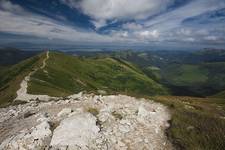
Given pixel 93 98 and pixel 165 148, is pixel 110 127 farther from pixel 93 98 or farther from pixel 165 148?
pixel 93 98

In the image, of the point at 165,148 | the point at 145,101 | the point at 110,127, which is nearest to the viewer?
the point at 165,148

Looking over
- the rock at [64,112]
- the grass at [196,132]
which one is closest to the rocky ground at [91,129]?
the rock at [64,112]

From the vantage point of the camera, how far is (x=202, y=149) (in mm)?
18297

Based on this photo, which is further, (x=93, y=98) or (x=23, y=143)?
(x=93, y=98)

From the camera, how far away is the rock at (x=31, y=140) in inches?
660

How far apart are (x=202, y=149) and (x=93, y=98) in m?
14.8

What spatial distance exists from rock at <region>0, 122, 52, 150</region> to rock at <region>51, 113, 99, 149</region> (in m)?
0.75

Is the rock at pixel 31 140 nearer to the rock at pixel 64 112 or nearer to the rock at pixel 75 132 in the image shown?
the rock at pixel 75 132

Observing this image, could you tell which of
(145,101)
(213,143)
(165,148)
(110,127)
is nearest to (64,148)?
(110,127)

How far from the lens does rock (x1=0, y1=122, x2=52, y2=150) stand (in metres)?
16.8

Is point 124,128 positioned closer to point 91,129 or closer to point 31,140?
point 91,129

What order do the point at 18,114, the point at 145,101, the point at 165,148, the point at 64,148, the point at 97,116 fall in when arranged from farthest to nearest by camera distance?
the point at 145,101, the point at 18,114, the point at 97,116, the point at 165,148, the point at 64,148

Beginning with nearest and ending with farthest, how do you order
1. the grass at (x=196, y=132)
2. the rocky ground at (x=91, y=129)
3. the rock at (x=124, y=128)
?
1. the rocky ground at (x=91, y=129)
2. the grass at (x=196, y=132)
3. the rock at (x=124, y=128)

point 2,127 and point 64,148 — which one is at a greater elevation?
point 64,148
